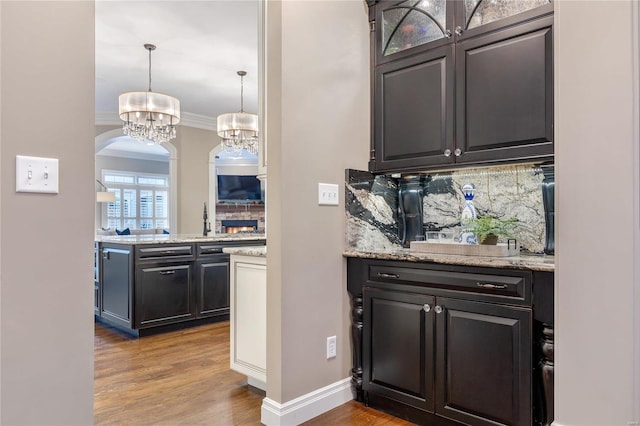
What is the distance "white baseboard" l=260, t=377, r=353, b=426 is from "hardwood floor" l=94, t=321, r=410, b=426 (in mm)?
41

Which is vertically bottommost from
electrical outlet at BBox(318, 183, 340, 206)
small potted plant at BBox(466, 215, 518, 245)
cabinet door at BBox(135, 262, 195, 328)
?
cabinet door at BBox(135, 262, 195, 328)

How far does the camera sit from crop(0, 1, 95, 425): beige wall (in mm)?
1249

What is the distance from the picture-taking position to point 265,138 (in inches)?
92.4

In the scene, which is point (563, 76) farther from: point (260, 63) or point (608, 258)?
point (260, 63)

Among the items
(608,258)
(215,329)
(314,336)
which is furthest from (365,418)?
(215,329)

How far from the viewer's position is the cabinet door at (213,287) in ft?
14.1

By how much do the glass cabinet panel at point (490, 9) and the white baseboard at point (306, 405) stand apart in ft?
6.87

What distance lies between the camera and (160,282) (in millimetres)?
4020

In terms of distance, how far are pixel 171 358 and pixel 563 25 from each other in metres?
3.28

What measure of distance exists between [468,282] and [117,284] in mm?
3415

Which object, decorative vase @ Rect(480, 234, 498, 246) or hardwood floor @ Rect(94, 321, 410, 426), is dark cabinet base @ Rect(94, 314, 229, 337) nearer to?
hardwood floor @ Rect(94, 321, 410, 426)

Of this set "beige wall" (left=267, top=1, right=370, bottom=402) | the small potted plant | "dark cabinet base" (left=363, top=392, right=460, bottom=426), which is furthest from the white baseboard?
the small potted plant

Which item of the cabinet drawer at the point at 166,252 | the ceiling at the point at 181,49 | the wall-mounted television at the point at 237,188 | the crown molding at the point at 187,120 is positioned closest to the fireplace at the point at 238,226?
the wall-mounted television at the point at 237,188

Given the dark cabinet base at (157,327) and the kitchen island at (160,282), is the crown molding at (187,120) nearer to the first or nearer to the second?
the kitchen island at (160,282)
